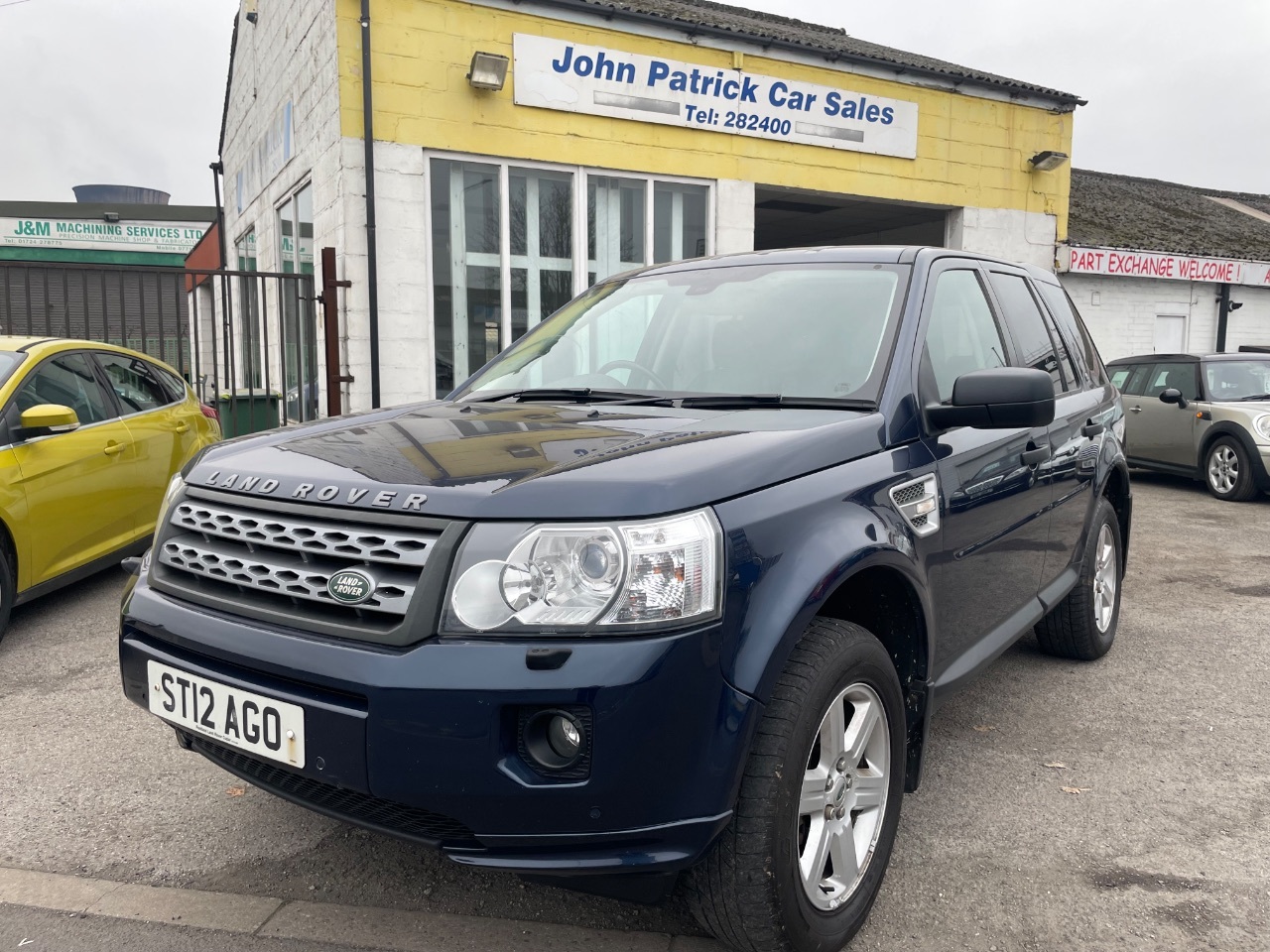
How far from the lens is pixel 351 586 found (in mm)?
1966

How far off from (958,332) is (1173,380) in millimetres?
9117

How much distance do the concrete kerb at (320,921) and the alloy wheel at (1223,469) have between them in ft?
31.7

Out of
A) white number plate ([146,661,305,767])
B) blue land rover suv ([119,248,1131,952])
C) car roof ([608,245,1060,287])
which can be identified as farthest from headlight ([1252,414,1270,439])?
white number plate ([146,661,305,767])

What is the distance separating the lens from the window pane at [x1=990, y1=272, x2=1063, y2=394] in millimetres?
3676

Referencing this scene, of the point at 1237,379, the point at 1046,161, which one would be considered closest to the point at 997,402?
the point at 1237,379

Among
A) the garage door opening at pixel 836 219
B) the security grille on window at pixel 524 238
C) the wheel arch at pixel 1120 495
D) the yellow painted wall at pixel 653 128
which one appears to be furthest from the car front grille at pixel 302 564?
the garage door opening at pixel 836 219

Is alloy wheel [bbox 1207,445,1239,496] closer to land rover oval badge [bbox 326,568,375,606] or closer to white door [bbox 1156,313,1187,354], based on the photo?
white door [bbox 1156,313,1187,354]

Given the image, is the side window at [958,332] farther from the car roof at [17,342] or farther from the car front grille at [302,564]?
the car roof at [17,342]

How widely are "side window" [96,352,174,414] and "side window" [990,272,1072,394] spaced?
4.94 metres

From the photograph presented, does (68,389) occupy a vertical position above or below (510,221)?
below

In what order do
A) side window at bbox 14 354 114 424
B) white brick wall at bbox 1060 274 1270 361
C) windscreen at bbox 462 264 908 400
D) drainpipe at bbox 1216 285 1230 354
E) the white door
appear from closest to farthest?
windscreen at bbox 462 264 908 400
side window at bbox 14 354 114 424
white brick wall at bbox 1060 274 1270 361
the white door
drainpipe at bbox 1216 285 1230 354

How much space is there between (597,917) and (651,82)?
9560 mm

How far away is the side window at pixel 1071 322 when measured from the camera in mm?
4289

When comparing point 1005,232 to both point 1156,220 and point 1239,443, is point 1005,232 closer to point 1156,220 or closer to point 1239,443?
point 1239,443
